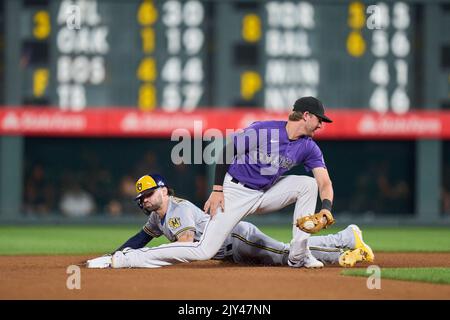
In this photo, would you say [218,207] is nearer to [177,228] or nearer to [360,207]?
[177,228]

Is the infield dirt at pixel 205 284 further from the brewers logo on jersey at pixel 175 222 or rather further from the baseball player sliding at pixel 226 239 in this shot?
the brewers logo on jersey at pixel 175 222

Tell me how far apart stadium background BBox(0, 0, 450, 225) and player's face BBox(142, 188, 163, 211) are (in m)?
10.5

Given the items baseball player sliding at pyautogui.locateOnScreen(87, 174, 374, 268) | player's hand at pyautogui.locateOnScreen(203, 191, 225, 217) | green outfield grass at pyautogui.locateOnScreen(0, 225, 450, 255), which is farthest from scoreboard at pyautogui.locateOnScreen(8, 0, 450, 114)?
player's hand at pyautogui.locateOnScreen(203, 191, 225, 217)

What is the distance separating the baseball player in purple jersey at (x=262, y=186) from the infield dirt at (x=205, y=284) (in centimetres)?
18

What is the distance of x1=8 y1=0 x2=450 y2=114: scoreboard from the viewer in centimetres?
1820

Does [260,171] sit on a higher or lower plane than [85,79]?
lower

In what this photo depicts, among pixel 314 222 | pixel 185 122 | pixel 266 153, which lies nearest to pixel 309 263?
pixel 314 222

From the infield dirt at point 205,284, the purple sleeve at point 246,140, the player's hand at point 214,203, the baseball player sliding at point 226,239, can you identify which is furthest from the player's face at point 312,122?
the infield dirt at point 205,284

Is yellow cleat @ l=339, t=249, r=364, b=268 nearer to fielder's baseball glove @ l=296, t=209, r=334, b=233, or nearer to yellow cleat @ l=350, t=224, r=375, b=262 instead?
yellow cleat @ l=350, t=224, r=375, b=262

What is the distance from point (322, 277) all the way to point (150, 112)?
12.1 metres

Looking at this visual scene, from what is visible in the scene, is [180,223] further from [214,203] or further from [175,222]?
[214,203]

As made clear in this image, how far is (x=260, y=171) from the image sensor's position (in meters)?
7.87

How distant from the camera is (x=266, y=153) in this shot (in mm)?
7832
